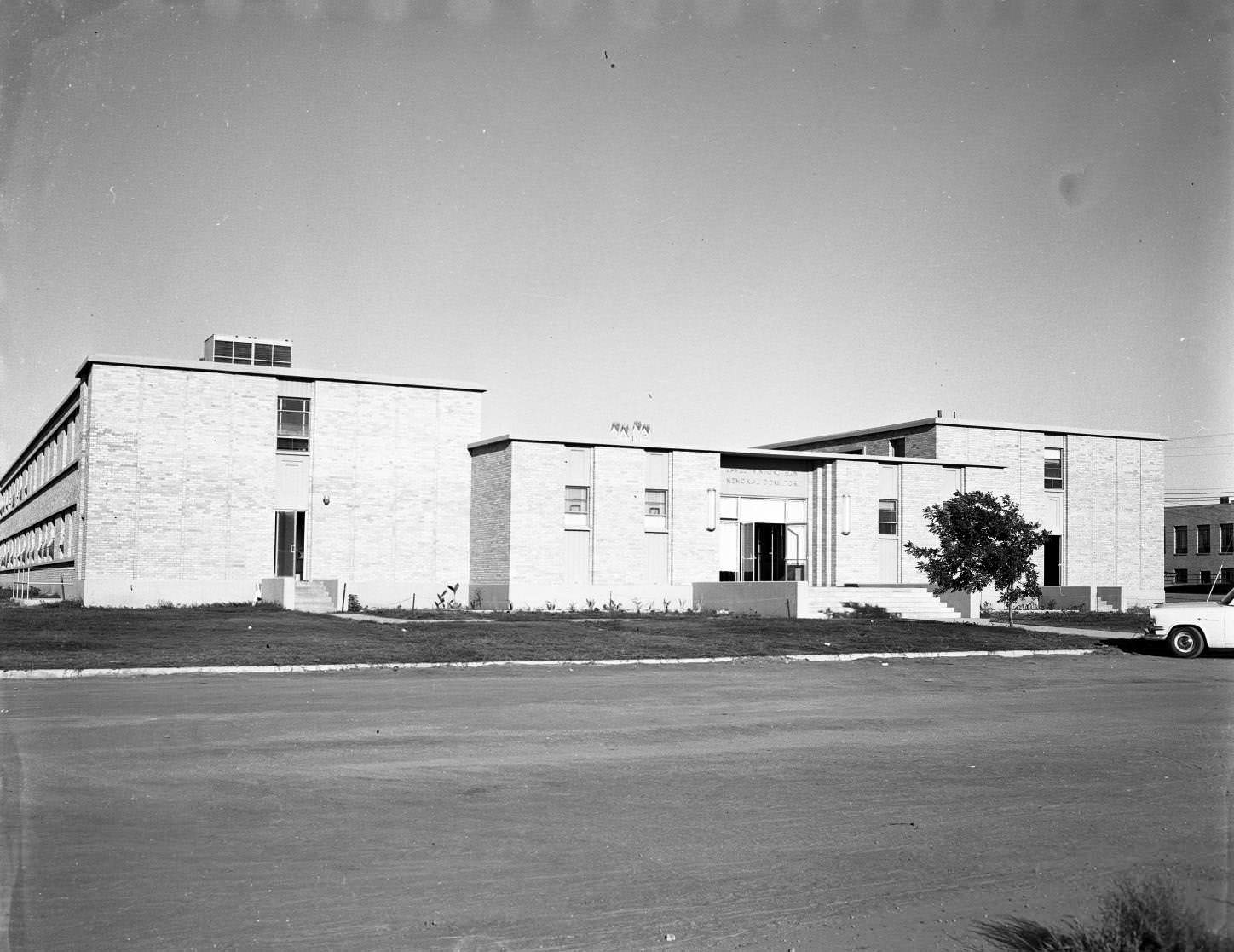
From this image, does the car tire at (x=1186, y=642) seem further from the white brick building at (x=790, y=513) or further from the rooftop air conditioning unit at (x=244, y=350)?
the rooftop air conditioning unit at (x=244, y=350)

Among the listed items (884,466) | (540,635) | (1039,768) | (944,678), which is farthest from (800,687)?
(884,466)

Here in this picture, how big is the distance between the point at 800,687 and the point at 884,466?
29132 mm

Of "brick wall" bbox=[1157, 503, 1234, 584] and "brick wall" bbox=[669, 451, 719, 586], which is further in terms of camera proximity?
"brick wall" bbox=[1157, 503, 1234, 584]

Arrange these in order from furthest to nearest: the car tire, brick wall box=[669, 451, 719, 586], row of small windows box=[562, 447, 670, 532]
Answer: brick wall box=[669, 451, 719, 586] < row of small windows box=[562, 447, 670, 532] < the car tire

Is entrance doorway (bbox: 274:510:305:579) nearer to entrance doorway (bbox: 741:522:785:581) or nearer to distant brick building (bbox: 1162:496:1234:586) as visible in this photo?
entrance doorway (bbox: 741:522:785:581)

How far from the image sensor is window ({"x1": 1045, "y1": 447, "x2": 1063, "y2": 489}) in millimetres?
50531

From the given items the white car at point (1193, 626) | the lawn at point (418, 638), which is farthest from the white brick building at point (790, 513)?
the white car at point (1193, 626)

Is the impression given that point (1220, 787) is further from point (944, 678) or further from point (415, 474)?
point (415, 474)

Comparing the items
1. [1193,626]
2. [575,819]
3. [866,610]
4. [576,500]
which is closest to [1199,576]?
[866,610]

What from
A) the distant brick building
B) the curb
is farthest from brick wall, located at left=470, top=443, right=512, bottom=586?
the distant brick building

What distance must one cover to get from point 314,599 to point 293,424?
6.25 m

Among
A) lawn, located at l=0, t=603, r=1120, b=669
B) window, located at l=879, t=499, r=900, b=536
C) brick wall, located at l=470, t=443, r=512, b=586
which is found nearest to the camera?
lawn, located at l=0, t=603, r=1120, b=669

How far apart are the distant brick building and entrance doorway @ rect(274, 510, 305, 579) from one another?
64.1m

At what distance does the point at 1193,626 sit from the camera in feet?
81.4
